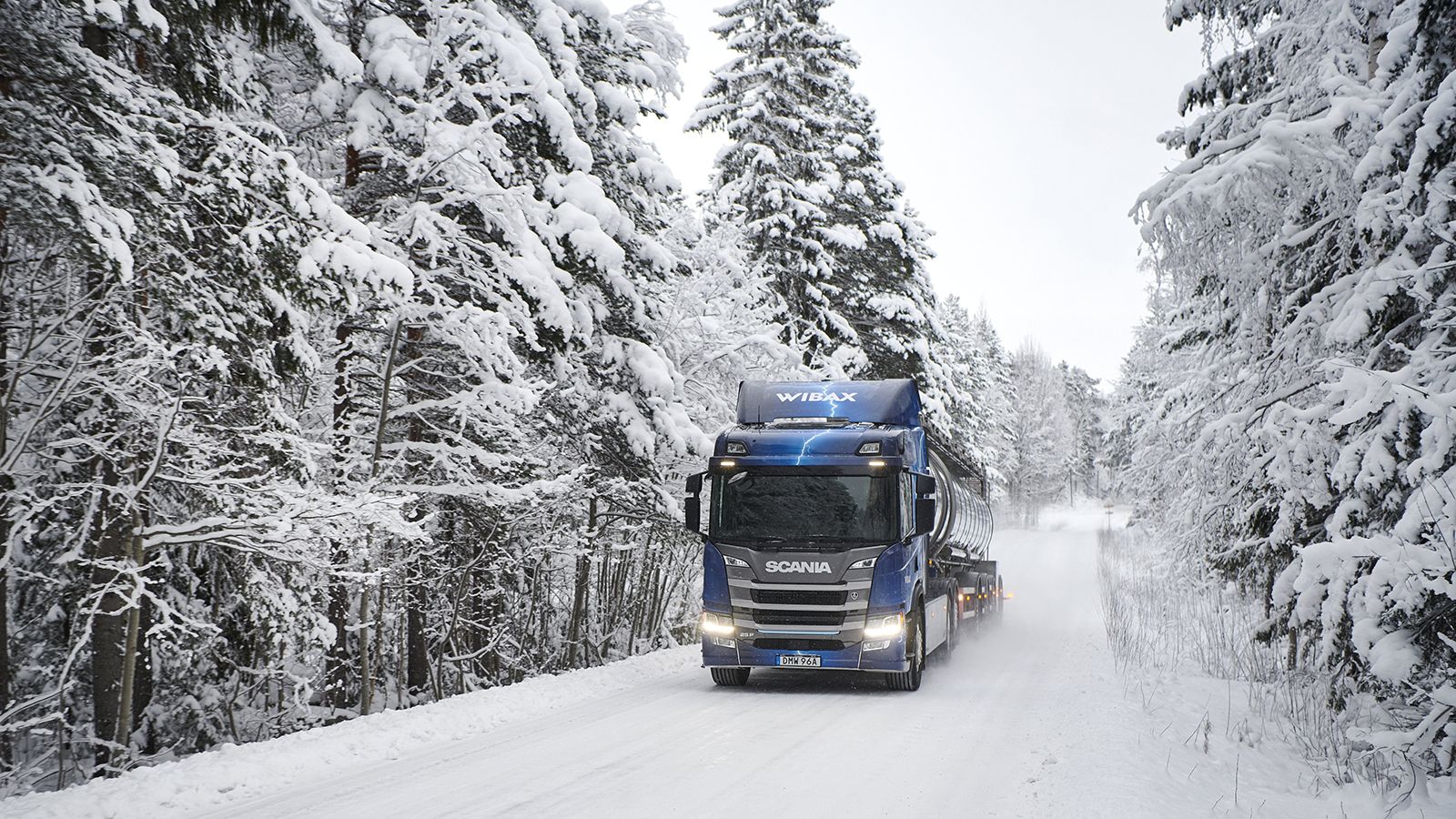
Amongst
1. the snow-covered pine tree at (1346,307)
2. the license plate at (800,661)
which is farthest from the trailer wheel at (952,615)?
the snow-covered pine tree at (1346,307)

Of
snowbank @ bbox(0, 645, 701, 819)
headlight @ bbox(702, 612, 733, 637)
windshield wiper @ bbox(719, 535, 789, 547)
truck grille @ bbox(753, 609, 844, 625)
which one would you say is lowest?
snowbank @ bbox(0, 645, 701, 819)

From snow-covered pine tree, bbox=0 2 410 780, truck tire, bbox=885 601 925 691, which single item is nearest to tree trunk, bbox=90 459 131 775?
snow-covered pine tree, bbox=0 2 410 780

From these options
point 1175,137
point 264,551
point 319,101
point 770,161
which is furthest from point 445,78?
point 770,161

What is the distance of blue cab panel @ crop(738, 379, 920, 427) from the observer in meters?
12.3

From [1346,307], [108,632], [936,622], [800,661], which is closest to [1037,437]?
[936,622]

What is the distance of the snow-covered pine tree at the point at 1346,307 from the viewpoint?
6031mm

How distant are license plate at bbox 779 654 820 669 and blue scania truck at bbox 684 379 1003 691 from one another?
0.01 metres

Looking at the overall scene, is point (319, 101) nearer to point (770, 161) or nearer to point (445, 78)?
point (445, 78)

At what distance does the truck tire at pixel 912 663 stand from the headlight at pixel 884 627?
0.28 meters

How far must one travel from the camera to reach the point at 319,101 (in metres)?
10.3

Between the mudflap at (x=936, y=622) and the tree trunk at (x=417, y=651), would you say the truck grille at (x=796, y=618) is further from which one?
the tree trunk at (x=417, y=651)

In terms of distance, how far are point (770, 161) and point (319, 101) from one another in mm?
13796

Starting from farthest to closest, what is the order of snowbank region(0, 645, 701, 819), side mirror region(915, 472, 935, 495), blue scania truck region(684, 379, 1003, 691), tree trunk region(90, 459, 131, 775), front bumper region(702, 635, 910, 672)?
side mirror region(915, 472, 935, 495), blue scania truck region(684, 379, 1003, 691), front bumper region(702, 635, 910, 672), tree trunk region(90, 459, 131, 775), snowbank region(0, 645, 701, 819)

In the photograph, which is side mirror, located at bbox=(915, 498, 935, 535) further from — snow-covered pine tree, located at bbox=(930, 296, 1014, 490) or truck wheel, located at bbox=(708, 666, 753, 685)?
snow-covered pine tree, located at bbox=(930, 296, 1014, 490)
